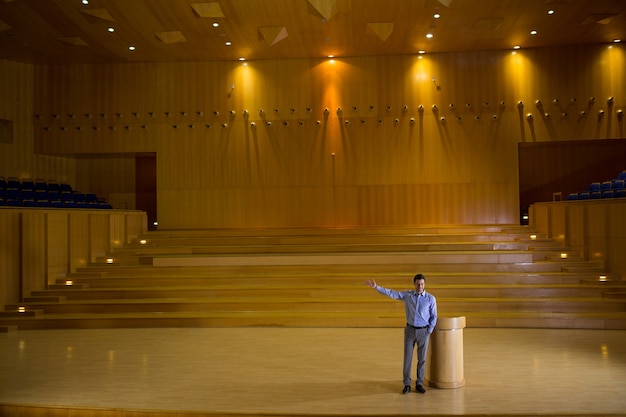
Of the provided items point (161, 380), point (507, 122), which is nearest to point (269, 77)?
point (507, 122)

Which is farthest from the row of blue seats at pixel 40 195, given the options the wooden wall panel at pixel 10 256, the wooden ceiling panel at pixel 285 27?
the wooden ceiling panel at pixel 285 27

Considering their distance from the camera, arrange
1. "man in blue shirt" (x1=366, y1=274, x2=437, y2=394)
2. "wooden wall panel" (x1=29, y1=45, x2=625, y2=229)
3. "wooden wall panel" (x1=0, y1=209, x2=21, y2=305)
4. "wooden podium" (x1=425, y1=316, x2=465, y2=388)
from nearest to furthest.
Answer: "man in blue shirt" (x1=366, y1=274, x2=437, y2=394), "wooden podium" (x1=425, y1=316, x2=465, y2=388), "wooden wall panel" (x1=0, y1=209, x2=21, y2=305), "wooden wall panel" (x1=29, y1=45, x2=625, y2=229)

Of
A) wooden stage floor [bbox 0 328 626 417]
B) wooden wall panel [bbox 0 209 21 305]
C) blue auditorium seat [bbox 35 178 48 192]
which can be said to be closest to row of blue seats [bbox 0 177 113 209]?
blue auditorium seat [bbox 35 178 48 192]

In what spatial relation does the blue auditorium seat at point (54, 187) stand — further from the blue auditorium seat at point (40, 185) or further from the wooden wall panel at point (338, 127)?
the wooden wall panel at point (338, 127)

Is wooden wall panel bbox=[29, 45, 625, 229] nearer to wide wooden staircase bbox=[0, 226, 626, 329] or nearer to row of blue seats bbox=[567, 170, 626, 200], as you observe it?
wide wooden staircase bbox=[0, 226, 626, 329]

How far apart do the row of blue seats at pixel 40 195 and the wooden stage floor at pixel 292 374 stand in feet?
11.1

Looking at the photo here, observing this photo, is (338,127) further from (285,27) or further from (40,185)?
(40,185)

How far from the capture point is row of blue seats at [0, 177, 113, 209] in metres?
9.85

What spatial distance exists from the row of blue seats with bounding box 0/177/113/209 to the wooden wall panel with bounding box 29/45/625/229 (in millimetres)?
1161

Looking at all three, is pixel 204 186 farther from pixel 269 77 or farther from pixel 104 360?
pixel 104 360

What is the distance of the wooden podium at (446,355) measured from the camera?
14.8ft

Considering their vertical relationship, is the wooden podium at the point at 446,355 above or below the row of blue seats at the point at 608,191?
below

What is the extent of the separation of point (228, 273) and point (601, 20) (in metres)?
7.67

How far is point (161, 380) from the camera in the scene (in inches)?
191
